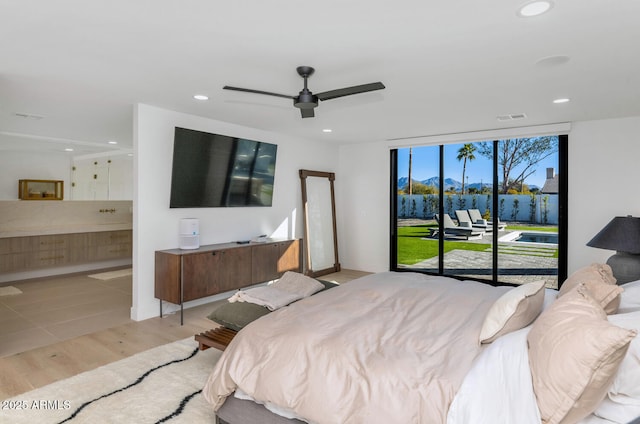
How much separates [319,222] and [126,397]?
455 centimetres

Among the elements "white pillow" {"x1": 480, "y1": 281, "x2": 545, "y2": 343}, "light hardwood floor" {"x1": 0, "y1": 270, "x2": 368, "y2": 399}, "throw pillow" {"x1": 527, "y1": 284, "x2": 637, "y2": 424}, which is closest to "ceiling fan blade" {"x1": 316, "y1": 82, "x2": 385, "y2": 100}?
"white pillow" {"x1": 480, "y1": 281, "x2": 545, "y2": 343}

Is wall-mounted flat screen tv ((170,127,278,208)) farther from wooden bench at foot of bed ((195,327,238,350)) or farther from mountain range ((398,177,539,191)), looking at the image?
mountain range ((398,177,539,191))

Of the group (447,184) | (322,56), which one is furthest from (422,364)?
(447,184)

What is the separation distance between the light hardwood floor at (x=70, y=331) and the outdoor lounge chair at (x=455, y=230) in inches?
157

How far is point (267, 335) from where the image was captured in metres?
2.08

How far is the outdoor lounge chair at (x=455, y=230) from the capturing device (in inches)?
236

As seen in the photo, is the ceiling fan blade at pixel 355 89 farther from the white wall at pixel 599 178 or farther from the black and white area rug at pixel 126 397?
the white wall at pixel 599 178

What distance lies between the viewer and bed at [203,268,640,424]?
4.60 feet

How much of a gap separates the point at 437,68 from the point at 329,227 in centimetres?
426

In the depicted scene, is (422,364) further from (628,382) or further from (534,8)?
(534,8)

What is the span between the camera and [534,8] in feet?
6.81

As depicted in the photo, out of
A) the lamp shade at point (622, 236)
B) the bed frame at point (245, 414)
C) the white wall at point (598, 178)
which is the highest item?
the white wall at point (598, 178)

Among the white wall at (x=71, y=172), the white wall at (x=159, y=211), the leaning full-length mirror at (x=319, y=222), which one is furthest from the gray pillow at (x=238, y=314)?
the white wall at (x=71, y=172)

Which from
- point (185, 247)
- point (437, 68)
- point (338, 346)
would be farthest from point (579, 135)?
point (185, 247)
